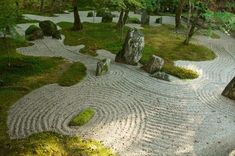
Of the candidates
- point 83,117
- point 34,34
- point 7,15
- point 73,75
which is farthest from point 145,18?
point 83,117

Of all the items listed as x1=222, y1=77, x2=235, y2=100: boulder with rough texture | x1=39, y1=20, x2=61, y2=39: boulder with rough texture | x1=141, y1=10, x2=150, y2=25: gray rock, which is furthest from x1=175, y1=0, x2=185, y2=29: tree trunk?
x1=222, y1=77, x2=235, y2=100: boulder with rough texture

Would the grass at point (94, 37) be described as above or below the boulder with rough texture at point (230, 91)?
above

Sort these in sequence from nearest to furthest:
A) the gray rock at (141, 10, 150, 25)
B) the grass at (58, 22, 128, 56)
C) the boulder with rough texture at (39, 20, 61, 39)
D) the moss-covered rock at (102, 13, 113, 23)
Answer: the grass at (58, 22, 128, 56) → the boulder with rough texture at (39, 20, 61, 39) → the moss-covered rock at (102, 13, 113, 23) → the gray rock at (141, 10, 150, 25)

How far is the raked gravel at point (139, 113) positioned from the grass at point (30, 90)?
0.47 metres

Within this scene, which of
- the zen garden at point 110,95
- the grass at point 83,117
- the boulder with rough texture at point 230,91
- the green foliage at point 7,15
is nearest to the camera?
the zen garden at point 110,95

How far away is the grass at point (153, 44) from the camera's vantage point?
76.5 feet

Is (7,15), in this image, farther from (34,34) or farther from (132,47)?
(34,34)

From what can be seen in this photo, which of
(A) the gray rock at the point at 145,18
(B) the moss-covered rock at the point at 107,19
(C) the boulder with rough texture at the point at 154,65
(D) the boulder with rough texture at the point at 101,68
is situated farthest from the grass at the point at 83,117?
(A) the gray rock at the point at 145,18

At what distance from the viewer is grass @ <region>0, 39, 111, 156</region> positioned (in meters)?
11.3

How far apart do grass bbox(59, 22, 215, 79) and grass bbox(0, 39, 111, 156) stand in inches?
176

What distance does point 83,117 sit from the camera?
14.5m

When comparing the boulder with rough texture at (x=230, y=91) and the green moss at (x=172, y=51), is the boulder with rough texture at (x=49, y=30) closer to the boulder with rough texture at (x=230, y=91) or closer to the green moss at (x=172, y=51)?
the green moss at (x=172, y=51)

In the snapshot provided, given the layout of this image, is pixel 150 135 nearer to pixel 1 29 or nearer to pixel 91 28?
pixel 1 29

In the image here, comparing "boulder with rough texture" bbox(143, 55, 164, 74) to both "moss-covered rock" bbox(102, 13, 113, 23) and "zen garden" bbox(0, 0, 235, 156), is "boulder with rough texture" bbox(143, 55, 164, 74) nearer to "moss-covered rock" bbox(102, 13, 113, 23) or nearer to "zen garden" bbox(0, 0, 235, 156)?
"zen garden" bbox(0, 0, 235, 156)
